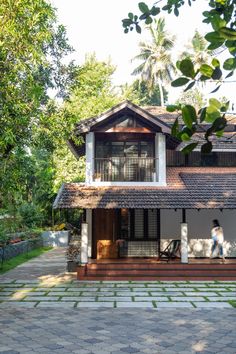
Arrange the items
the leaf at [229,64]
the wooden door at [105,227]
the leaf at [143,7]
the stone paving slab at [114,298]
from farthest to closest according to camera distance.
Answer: the wooden door at [105,227] → the stone paving slab at [114,298] → the leaf at [143,7] → the leaf at [229,64]

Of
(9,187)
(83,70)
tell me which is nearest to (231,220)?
(83,70)

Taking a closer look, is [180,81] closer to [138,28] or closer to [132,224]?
[138,28]

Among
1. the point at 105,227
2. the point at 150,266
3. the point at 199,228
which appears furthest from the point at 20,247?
the point at 199,228

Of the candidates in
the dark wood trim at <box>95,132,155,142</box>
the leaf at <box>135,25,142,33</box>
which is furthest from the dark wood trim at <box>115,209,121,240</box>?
the leaf at <box>135,25,142,33</box>

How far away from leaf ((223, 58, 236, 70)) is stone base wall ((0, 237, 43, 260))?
16.9m

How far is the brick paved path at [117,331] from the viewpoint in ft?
21.7

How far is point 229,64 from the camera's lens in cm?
172

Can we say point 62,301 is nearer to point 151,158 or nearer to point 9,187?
point 9,187

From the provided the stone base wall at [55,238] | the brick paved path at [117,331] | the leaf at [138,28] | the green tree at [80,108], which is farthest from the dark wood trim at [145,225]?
the leaf at [138,28]

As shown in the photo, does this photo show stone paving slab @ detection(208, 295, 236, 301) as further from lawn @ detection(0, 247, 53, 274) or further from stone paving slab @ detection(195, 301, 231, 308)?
lawn @ detection(0, 247, 53, 274)

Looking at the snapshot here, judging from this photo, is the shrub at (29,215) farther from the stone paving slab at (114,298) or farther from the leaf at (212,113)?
the leaf at (212,113)

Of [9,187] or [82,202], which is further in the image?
[82,202]

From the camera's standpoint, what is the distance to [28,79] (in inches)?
396

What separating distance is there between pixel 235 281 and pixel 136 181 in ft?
16.8
